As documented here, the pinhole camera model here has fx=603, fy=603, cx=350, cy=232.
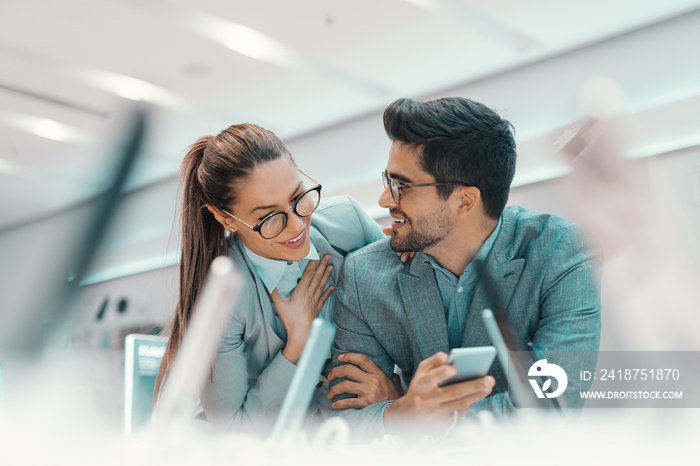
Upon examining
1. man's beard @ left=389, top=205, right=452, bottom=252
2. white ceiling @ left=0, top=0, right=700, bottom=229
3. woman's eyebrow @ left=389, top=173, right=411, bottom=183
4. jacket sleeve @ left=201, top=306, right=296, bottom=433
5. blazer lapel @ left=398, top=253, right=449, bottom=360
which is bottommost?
jacket sleeve @ left=201, top=306, right=296, bottom=433

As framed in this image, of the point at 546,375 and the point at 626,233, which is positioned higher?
the point at 626,233

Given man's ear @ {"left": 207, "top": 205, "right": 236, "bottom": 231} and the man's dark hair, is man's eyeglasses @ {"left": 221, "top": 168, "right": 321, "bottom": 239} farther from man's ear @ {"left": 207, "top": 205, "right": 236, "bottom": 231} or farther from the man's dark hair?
the man's dark hair

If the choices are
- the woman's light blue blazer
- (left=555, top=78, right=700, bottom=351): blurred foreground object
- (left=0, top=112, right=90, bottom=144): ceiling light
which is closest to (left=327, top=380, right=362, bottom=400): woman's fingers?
the woman's light blue blazer

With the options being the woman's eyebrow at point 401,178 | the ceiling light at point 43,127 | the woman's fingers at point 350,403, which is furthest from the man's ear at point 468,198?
the ceiling light at point 43,127

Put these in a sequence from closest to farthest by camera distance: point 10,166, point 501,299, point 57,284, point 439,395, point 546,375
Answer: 1. point 57,284
2. point 546,375
3. point 439,395
4. point 501,299
5. point 10,166

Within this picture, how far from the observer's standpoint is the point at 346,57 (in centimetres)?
441

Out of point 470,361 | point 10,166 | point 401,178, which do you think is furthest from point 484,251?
point 10,166

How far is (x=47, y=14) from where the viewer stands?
11.7 ft

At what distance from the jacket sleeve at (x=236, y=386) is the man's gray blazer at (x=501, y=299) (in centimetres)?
15

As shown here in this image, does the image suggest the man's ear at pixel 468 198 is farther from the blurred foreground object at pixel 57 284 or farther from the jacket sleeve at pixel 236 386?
the blurred foreground object at pixel 57 284

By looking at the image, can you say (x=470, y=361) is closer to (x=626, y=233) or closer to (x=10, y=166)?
(x=626, y=233)

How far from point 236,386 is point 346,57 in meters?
3.39

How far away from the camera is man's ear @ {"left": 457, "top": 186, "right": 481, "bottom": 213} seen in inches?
66.0

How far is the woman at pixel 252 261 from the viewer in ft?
4.80
